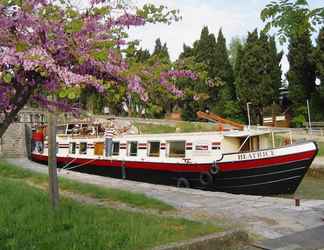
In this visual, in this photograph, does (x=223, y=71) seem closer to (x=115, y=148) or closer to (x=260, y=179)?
(x=115, y=148)

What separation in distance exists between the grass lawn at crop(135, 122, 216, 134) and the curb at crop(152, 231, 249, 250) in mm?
32502

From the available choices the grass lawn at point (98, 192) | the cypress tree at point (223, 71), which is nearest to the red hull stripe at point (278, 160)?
the grass lawn at point (98, 192)

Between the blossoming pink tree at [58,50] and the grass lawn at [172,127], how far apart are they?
113ft

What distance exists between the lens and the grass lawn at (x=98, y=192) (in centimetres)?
1001

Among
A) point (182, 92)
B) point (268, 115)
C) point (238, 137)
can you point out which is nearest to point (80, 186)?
point (238, 137)

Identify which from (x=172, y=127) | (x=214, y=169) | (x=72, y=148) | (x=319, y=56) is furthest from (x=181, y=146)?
(x=319, y=56)

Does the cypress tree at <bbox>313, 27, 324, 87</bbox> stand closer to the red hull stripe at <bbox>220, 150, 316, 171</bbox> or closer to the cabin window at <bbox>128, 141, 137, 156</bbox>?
the cabin window at <bbox>128, 141, 137, 156</bbox>

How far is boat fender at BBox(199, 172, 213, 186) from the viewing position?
1686cm

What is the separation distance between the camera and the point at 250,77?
46219 mm

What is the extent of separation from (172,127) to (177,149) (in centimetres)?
2448

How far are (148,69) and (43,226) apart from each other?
11.6 feet

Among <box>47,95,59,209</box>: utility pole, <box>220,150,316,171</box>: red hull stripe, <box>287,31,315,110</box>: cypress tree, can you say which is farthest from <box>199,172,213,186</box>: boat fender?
<box>287,31,315,110</box>: cypress tree

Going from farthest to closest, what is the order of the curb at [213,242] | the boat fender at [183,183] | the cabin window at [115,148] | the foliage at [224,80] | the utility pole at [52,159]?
the foliage at [224,80] < the cabin window at [115,148] < the boat fender at [183,183] < the utility pole at [52,159] < the curb at [213,242]

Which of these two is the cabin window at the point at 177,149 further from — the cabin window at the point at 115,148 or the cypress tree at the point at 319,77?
the cypress tree at the point at 319,77
